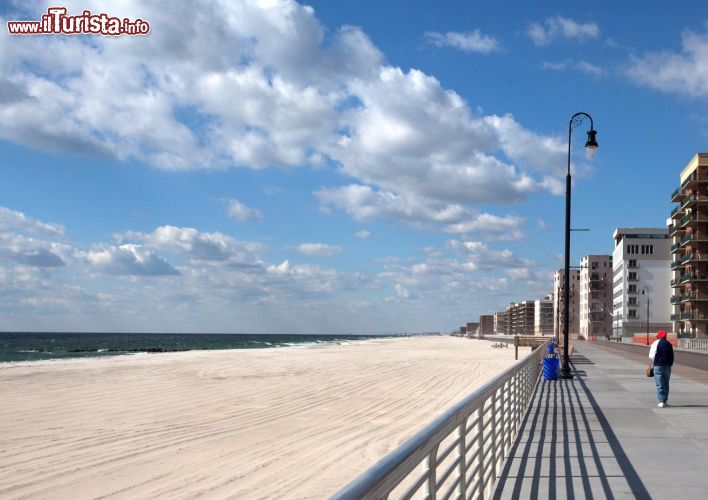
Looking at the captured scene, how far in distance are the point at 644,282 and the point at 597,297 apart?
34.9 m

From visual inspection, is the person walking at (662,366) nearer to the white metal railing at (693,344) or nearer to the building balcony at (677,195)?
the white metal railing at (693,344)

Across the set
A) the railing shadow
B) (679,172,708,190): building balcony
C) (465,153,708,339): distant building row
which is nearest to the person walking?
the railing shadow

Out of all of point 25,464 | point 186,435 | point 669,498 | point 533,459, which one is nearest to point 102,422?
point 186,435

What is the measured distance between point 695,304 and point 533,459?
87.2m

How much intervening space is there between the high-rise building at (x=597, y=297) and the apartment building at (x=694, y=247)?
66705mm

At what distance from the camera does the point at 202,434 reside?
13.4 m

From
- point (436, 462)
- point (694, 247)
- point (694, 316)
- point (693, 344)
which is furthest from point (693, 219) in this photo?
point (436, 462)

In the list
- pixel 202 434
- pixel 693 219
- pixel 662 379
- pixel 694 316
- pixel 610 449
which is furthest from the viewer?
pixel 693 219

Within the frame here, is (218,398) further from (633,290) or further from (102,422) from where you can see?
(633,290)

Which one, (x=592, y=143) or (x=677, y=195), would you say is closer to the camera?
(x=592, y=143)

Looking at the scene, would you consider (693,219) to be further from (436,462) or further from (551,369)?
(436,462)

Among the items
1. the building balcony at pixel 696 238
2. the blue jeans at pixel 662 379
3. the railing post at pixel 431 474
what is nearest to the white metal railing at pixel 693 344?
the building balcony at pixel 696 238

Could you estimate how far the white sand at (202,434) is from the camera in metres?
9.38

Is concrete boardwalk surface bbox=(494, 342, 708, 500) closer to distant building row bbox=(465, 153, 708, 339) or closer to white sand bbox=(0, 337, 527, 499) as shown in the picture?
white sand bbox=(0, 337, 527, 499)
